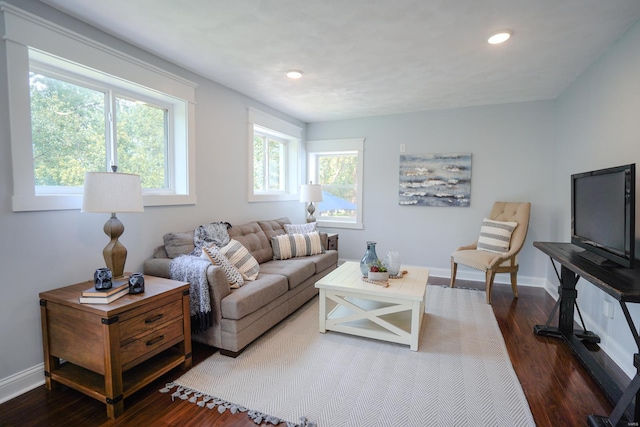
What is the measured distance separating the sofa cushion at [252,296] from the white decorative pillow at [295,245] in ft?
2.47

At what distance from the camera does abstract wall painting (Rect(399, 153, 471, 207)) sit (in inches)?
169

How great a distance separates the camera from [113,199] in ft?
5.91

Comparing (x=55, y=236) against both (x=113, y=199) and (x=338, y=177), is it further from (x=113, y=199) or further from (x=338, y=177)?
(x=338, y=177)

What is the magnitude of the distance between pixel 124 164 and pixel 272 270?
1.61m

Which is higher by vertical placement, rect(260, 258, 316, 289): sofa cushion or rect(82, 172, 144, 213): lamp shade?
rect(82, 172, 144, 213): lamp shade

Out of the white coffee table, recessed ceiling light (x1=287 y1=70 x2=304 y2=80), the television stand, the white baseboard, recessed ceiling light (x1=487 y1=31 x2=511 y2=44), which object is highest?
recessed ceiling light (x1=287 y1=70 x2=304 y2=80)

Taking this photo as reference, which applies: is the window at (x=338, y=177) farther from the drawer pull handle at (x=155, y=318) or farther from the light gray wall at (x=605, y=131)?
the drawer pull handle at (x=155, y=318)

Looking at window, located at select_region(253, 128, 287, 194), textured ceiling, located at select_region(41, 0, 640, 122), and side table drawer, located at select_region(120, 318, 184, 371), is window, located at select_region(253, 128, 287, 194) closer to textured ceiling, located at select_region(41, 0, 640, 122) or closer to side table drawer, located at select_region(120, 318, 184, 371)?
textured ceiling, located at select_region(41, 0, 640, 122)

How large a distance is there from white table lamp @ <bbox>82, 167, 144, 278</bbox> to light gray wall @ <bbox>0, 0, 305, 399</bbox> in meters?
0.42

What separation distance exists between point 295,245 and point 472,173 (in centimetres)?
269

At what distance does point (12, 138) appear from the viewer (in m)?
1.80

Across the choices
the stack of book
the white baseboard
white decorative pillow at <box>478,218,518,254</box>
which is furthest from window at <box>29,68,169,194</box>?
white decorative pillow at <box>478,218,518,254</box>

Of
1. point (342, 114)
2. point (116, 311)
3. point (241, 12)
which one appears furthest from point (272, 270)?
point (342, 114)

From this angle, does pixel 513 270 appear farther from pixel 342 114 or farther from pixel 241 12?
pixel 241 12
